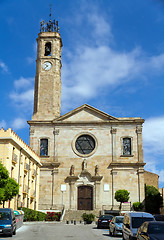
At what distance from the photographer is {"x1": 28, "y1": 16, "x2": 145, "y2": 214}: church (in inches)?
1762

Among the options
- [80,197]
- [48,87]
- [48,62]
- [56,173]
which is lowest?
[80,197]

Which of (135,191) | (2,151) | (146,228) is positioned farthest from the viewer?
(135,191)

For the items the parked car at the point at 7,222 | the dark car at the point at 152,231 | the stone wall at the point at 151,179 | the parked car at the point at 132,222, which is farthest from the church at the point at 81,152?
the dark car at the point at 152,231

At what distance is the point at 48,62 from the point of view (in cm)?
5066

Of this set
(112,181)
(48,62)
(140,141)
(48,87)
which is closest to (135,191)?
(112,181)

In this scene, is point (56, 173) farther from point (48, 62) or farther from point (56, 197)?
point (48, 62)

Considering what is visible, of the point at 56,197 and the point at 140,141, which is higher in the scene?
the point at 140,141

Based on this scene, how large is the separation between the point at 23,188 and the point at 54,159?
386 inches

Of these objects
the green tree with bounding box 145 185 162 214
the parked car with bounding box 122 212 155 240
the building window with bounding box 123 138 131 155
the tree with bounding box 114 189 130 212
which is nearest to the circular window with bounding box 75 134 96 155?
the building window with bounding box 123 138 131 155

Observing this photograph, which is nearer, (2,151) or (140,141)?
(2,151)

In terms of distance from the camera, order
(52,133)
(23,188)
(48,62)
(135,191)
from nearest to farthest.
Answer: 1. (23,188)
2. (135,191)
3. (52,133)
4. (48,62)

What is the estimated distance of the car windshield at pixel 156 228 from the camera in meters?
11.6

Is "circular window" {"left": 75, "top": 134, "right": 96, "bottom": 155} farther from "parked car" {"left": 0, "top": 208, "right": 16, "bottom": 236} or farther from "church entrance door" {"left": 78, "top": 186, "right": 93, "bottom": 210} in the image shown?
"parked car" {"left": 0, "top": 208, "right": 16, "bottom": 236}

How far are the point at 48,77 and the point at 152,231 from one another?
40.0 meters
